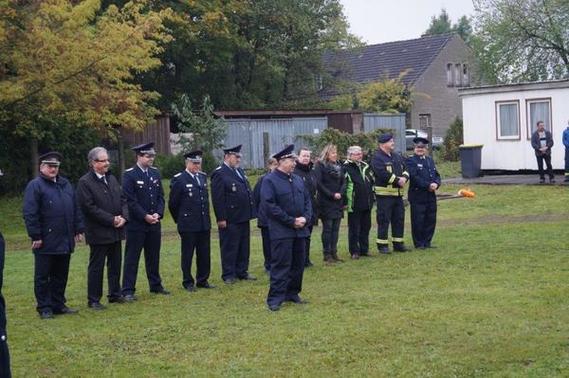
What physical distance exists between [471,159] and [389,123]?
38.7 ft

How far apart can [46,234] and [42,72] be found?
13.2 meters

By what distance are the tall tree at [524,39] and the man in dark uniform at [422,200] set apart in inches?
1119

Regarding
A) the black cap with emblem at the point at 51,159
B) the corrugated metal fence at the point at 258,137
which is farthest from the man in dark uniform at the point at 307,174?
the corrugated metal fence at the point at 258,137

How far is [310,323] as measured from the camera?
33.9ft

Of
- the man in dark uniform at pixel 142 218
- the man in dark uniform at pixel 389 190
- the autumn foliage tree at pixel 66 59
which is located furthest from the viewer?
the autumn foliage tree at pixel 66 59

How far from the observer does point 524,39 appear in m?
44.1

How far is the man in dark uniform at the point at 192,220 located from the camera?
44.4 ft

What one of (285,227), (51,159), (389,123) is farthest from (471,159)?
(51,159)

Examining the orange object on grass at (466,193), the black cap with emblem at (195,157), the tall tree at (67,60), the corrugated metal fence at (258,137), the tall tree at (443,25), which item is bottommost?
the orange object on grass at (466,193)

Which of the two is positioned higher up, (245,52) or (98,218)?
(245,52)

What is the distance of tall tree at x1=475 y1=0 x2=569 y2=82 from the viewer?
142ft

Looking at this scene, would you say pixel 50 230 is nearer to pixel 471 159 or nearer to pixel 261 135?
pixel 471 159

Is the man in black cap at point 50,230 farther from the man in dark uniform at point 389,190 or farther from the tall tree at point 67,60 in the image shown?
the tall tree at point 67,60

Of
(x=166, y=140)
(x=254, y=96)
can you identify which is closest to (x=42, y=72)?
(x=166, y=140)
